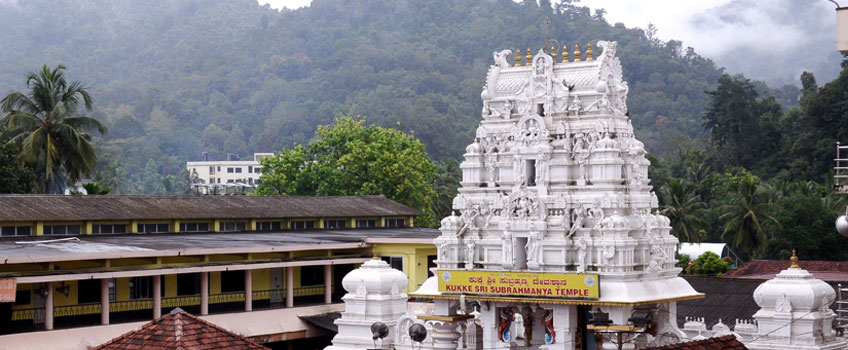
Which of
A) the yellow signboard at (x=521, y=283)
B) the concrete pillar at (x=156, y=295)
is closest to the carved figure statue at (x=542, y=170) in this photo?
the yellow signboard at (x=521, y=283)

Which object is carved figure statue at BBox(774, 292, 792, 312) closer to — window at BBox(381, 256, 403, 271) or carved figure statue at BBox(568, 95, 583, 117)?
carved figure statue at BBox(568, 95, 583, 117)

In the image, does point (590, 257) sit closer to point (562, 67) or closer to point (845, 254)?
point (562, 67)

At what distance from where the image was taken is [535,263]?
3031 cm

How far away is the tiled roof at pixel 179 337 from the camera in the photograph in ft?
63.5

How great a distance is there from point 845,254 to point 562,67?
3641 centimetres

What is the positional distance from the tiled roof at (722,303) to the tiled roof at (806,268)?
3.73 meters

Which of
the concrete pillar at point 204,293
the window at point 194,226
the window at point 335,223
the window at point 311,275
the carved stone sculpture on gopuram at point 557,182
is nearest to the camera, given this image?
the carved stone sculpture on gopuram at point 557,182

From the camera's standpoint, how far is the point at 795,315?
3100 cm

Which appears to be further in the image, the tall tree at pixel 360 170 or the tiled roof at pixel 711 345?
the tall tree at pixel 360 170

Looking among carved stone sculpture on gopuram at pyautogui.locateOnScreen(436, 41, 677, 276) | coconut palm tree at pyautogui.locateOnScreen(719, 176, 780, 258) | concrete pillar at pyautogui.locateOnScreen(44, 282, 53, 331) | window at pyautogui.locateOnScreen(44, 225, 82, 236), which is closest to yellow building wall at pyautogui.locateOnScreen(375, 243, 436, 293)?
window at pyautogui.locateOnScreen(44, 225, 82, 236)

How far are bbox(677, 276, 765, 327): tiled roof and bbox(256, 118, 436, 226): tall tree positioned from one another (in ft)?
87.3

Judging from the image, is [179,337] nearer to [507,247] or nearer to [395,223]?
[507,247]

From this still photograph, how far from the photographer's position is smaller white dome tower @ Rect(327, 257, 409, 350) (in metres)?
34.7

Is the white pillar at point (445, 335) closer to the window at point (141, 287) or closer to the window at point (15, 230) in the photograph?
the window at point (141, 287)
